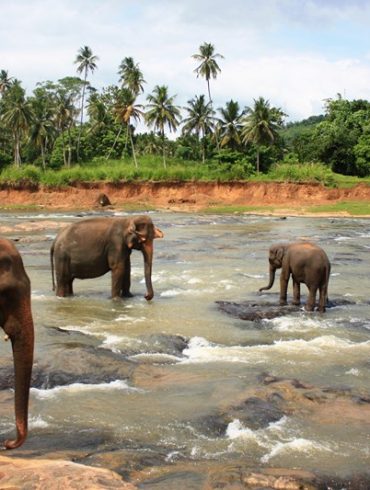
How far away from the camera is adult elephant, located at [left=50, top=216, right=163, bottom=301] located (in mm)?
11758

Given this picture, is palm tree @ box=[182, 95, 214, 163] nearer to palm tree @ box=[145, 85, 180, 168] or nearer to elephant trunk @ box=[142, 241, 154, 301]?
palm tree @ box=[145, 85, 180, 168]

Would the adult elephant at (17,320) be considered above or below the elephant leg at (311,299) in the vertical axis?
above

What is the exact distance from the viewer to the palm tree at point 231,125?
6125cm

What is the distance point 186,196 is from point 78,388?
47.8 meters

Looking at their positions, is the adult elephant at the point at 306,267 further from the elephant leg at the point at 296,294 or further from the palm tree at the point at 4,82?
the palm tree at the point at 4,82

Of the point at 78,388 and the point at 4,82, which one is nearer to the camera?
the point at 78,388

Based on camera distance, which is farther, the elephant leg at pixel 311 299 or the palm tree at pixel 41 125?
the palm tree at pixel 41 125

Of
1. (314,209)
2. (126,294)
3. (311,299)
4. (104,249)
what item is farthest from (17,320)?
(314,209)

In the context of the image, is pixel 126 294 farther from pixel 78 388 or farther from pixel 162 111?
pixel 162 111

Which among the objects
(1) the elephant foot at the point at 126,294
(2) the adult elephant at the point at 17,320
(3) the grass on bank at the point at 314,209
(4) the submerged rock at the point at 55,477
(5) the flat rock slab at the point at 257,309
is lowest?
(3) the grass on bank at the point at 314,209

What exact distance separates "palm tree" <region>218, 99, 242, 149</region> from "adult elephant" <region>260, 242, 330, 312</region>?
50.5 meters

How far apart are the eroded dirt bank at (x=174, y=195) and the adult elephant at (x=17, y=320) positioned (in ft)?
154

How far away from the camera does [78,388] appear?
669cm

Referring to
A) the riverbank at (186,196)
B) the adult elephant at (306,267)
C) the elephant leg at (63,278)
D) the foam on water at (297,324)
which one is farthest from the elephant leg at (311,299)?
the riverbank at (186,196)
